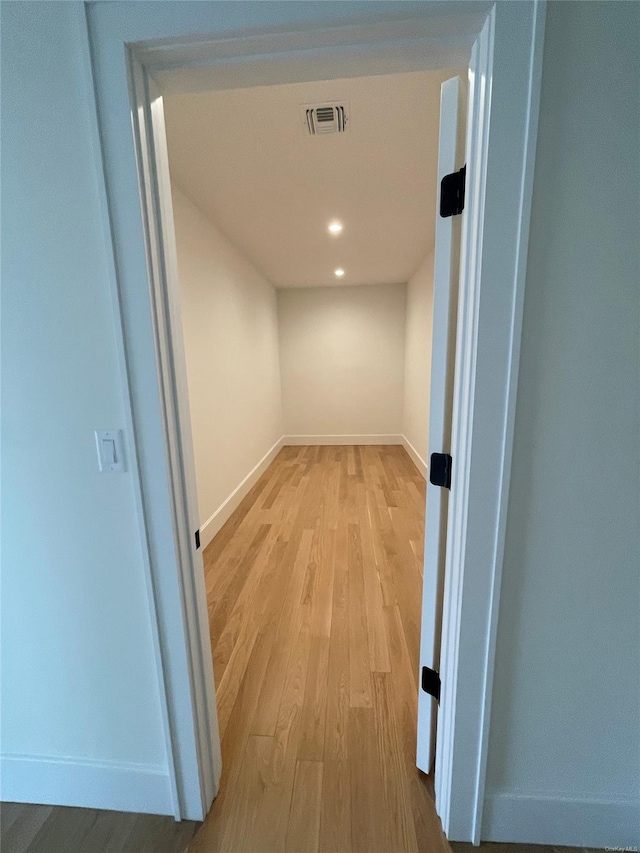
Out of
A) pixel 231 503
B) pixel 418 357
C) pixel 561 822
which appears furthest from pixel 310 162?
pixel 561 822

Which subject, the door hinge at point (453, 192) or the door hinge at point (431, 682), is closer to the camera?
the door hinge at point (453, 192)

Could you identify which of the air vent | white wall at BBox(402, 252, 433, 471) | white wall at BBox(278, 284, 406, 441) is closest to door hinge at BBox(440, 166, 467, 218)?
the air vent

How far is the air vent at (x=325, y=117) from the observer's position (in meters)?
1.47

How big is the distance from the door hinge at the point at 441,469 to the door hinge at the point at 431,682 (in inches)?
24.0

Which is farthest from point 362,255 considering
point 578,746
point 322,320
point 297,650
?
point 578,746

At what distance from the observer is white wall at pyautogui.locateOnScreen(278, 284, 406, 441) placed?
5.28m

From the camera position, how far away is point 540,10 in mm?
636

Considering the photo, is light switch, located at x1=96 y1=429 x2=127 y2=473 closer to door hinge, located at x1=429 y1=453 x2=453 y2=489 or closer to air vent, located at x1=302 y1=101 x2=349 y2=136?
door hinge, located at x1=429 y1=453 x2=453 y2=489

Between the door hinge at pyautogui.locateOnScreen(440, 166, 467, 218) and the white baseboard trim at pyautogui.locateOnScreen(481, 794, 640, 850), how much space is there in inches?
64.5

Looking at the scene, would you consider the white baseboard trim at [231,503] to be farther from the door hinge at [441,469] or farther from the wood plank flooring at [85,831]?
the door hinge at [441,469]

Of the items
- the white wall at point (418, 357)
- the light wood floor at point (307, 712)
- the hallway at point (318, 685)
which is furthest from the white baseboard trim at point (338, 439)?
the light wood floor at point (307, 712)

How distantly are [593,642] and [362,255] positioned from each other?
3.82 meters

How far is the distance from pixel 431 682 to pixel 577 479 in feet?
2.50

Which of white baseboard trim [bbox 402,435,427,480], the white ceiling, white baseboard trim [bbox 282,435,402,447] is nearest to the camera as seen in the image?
the white ceiling
